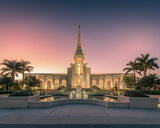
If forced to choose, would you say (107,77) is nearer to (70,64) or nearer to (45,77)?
(70,64)

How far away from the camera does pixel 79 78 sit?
58812mm

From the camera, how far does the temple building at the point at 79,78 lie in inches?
2315

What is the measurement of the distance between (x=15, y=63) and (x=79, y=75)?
32.2 metres

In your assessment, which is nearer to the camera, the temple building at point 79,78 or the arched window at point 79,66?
the temple building at point 79,78

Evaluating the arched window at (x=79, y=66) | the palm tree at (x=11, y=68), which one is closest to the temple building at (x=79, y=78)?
the arched window at (x=79, y=66)

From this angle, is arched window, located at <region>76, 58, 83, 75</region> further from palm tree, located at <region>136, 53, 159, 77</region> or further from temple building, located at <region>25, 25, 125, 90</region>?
palm tree, located at <region>136, 53, 159, 77</region>

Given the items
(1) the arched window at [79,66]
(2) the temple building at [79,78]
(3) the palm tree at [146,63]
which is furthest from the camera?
(1) the arched window at [79,66]

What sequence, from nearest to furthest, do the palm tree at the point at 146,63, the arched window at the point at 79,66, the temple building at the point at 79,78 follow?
the palm tree at the point at 146,63
the temple building at the point at 79,78
the arched window at the point at 79,66

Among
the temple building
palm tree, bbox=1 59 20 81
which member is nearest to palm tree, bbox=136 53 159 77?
the temple building

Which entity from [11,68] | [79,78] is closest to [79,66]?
[79,78]

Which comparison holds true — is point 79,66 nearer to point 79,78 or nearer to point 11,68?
point 79,78

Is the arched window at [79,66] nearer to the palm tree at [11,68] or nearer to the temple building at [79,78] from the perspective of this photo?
the temple building at [79,78]

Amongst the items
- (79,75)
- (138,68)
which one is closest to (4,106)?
(138,68)

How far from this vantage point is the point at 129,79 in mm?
47062
